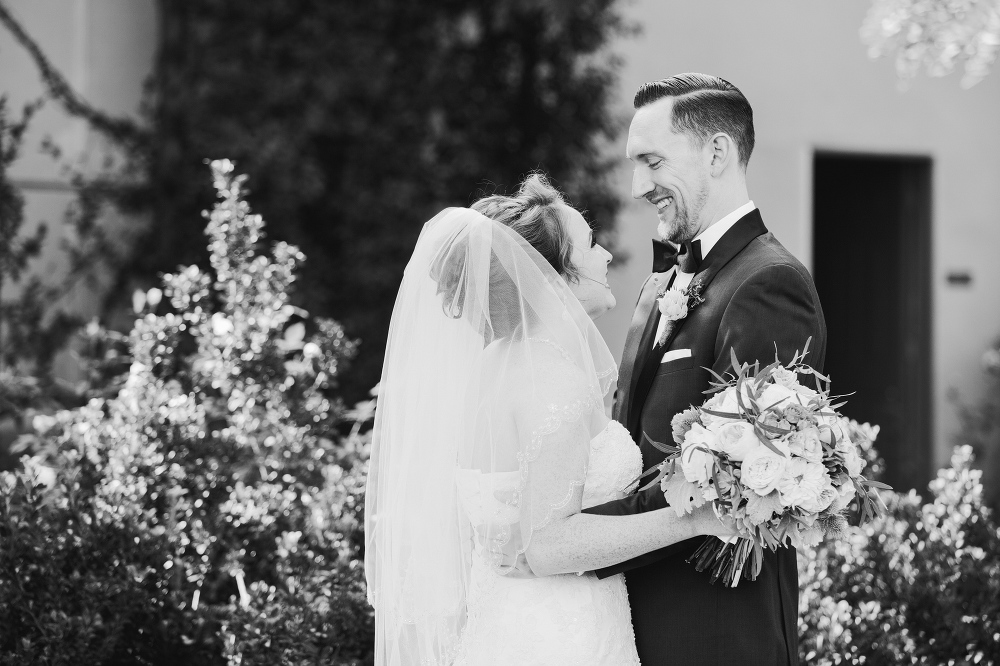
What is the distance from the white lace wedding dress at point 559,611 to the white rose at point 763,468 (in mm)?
467

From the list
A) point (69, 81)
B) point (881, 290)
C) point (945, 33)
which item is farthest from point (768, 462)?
point (881, 290)

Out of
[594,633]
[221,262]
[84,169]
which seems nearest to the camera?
[594,633]

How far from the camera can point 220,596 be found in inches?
143

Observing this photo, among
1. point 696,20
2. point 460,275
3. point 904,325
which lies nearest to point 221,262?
point 460,275

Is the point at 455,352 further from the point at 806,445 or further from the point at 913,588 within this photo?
the point at 913,588

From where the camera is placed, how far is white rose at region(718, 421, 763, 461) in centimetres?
209

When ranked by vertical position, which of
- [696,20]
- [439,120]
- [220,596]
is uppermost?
[696,20]

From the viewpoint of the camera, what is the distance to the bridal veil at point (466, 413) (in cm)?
241

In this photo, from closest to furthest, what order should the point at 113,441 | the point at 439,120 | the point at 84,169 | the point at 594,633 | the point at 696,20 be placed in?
the point at 594,633 → the point at 113,441 → the point at 84,169 → the point at 439,120 → the point at 696,20

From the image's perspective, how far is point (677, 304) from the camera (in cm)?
261

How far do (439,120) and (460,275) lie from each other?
4.55m

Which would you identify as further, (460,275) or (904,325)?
(904,325)

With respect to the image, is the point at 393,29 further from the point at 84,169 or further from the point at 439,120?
the point at 84,169

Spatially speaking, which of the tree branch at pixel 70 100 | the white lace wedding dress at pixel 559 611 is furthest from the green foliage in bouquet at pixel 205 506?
the tree branch at pixel 70 100
